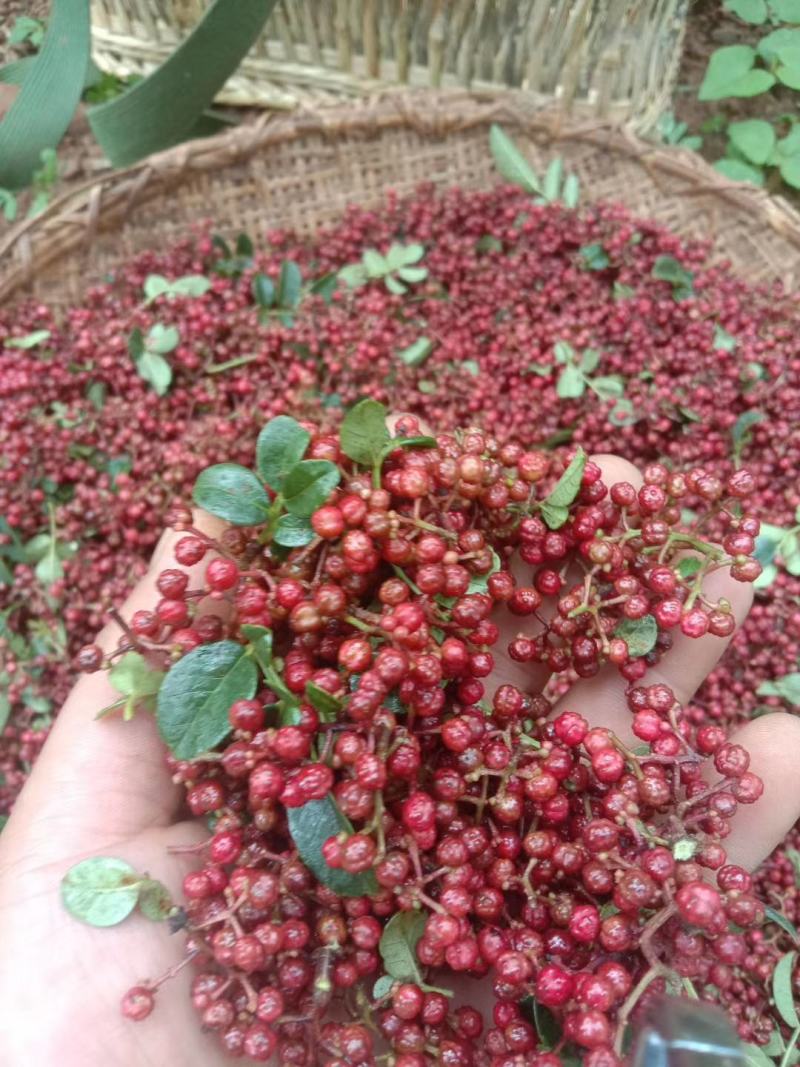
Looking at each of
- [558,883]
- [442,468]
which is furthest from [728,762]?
[442,468]

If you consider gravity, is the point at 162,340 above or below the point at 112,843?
above

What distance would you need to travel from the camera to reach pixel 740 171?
2.17 m

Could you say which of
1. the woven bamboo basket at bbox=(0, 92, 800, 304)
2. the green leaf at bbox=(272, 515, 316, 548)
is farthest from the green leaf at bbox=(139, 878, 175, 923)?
the woven bamboo basket at bbox=(0, 92, 800, 304)

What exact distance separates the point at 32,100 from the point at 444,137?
2.99 ft

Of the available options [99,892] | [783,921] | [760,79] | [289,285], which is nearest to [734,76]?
[760,79]

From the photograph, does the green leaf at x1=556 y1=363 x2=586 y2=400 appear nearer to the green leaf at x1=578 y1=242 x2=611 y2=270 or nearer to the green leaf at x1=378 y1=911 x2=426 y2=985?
the green leaf at x1=578 y1=242 x2=611 y2=270

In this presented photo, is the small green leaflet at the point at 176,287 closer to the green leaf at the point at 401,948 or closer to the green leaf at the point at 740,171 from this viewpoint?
the green leaf at the point at 740,171

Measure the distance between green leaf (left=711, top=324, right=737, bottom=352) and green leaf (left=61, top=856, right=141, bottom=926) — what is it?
150cm

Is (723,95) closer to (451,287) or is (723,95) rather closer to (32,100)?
(451,287)

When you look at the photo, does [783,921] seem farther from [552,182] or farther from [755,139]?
[755,139]

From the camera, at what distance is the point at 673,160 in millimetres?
2031

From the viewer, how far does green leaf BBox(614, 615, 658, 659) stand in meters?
1.26

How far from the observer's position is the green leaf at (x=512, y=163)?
2.05m

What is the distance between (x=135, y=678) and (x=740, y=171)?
187 cm
